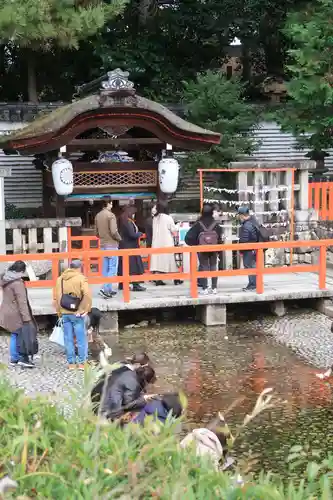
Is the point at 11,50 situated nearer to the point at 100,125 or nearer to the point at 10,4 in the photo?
the point at 10,4

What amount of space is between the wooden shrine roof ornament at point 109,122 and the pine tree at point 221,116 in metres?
3.93

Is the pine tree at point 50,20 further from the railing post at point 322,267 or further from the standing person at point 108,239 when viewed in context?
the railing post at point 322,267

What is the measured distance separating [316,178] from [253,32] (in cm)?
670

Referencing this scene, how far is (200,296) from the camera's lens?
12.8 m

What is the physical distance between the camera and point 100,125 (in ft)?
51.6

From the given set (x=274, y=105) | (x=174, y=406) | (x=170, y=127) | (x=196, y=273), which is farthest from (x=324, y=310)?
(x=274, y=105)

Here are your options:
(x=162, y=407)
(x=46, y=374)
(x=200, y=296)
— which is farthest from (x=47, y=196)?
(x=162, y=407)

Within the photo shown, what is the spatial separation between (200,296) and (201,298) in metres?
0.14

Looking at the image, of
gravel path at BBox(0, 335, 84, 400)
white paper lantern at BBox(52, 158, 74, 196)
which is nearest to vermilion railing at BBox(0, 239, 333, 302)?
gravel path at BBox(0, 335, 84, 400)

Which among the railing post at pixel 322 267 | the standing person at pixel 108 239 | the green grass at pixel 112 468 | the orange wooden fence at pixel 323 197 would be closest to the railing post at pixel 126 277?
the standing person at pixel 108 239

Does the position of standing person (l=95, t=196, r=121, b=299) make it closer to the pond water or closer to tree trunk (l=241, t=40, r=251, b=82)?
the pond water

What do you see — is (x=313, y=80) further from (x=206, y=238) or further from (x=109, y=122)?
(x=206, y=238)

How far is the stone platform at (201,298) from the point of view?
12312 mm

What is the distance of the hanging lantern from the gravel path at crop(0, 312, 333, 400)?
3867 millimetres
